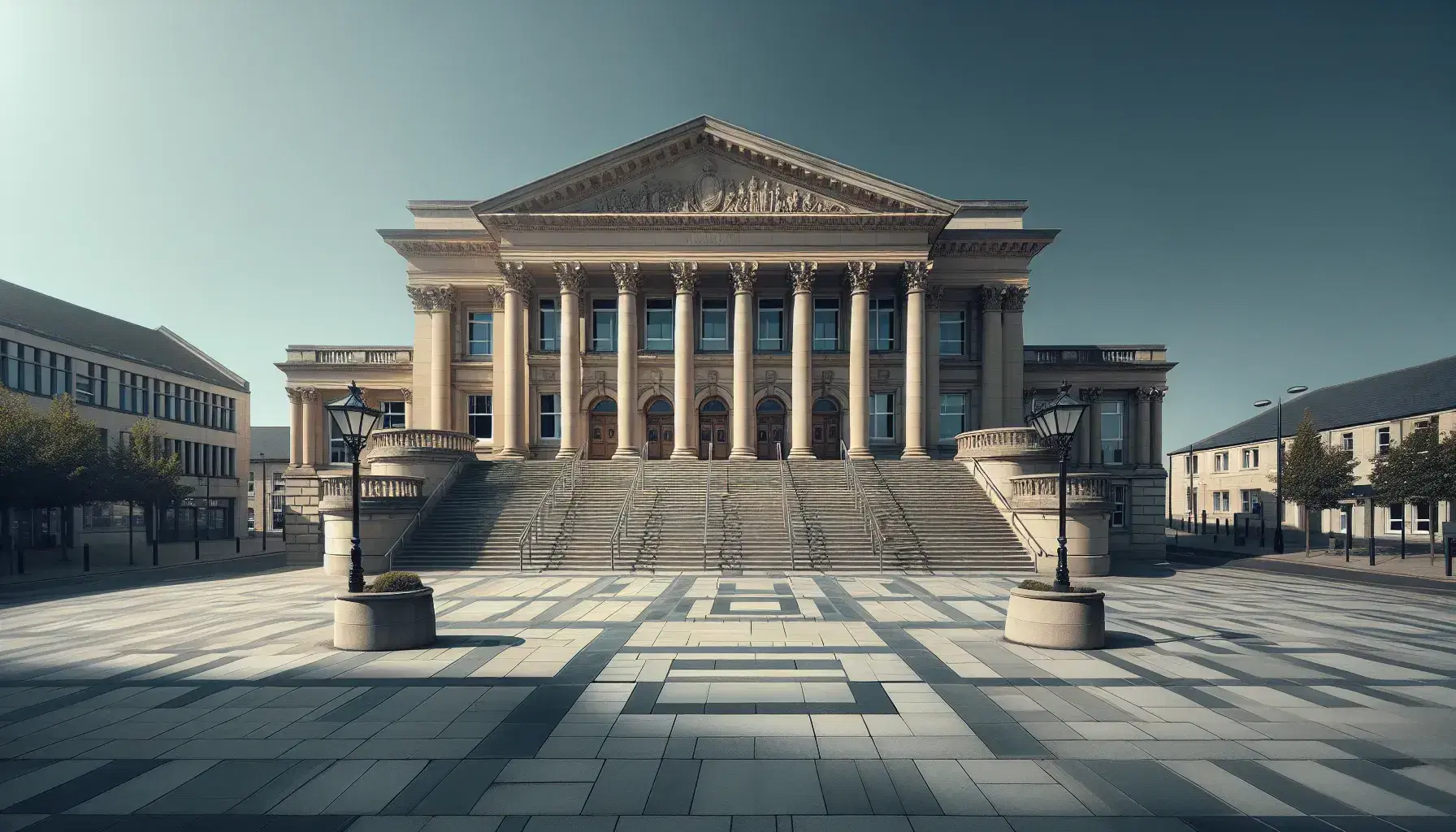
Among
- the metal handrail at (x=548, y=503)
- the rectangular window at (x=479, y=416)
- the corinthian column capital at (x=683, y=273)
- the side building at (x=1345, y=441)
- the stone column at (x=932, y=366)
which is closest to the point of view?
the metal handrail at (x=548, y=503)

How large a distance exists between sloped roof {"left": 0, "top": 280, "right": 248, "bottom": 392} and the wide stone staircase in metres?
33.0

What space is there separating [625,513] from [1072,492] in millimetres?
16882

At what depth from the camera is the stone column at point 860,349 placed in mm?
35969

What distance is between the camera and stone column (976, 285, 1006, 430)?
40000 millimetres

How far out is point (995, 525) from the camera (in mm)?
26312

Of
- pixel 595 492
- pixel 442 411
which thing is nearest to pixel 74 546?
pixel 442 411

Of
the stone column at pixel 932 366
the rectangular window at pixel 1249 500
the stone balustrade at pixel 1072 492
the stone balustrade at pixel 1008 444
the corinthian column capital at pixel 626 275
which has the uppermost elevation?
the corinthian column capital at pixel 626 275

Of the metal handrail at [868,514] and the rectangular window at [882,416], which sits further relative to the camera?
the rectangular window at [882,416]

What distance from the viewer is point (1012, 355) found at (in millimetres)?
41031

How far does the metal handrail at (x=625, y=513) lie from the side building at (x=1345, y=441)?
37172 millimetres

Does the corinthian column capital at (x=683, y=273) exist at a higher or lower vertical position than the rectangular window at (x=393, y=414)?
higher

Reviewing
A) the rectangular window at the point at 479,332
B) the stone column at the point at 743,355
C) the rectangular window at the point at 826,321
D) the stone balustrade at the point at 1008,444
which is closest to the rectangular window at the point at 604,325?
the rectangular window at the point at 479,332

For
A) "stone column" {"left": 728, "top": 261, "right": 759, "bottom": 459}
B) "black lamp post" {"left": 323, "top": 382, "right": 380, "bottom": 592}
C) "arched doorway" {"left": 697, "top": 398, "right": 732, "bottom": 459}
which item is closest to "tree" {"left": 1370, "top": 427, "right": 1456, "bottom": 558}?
"stone column" {"left": 728, "top": 261, "right": 759, "bottom": 459}

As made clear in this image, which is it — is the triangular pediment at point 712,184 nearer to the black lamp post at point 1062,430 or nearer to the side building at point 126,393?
the black lamp post at point 1062,430
